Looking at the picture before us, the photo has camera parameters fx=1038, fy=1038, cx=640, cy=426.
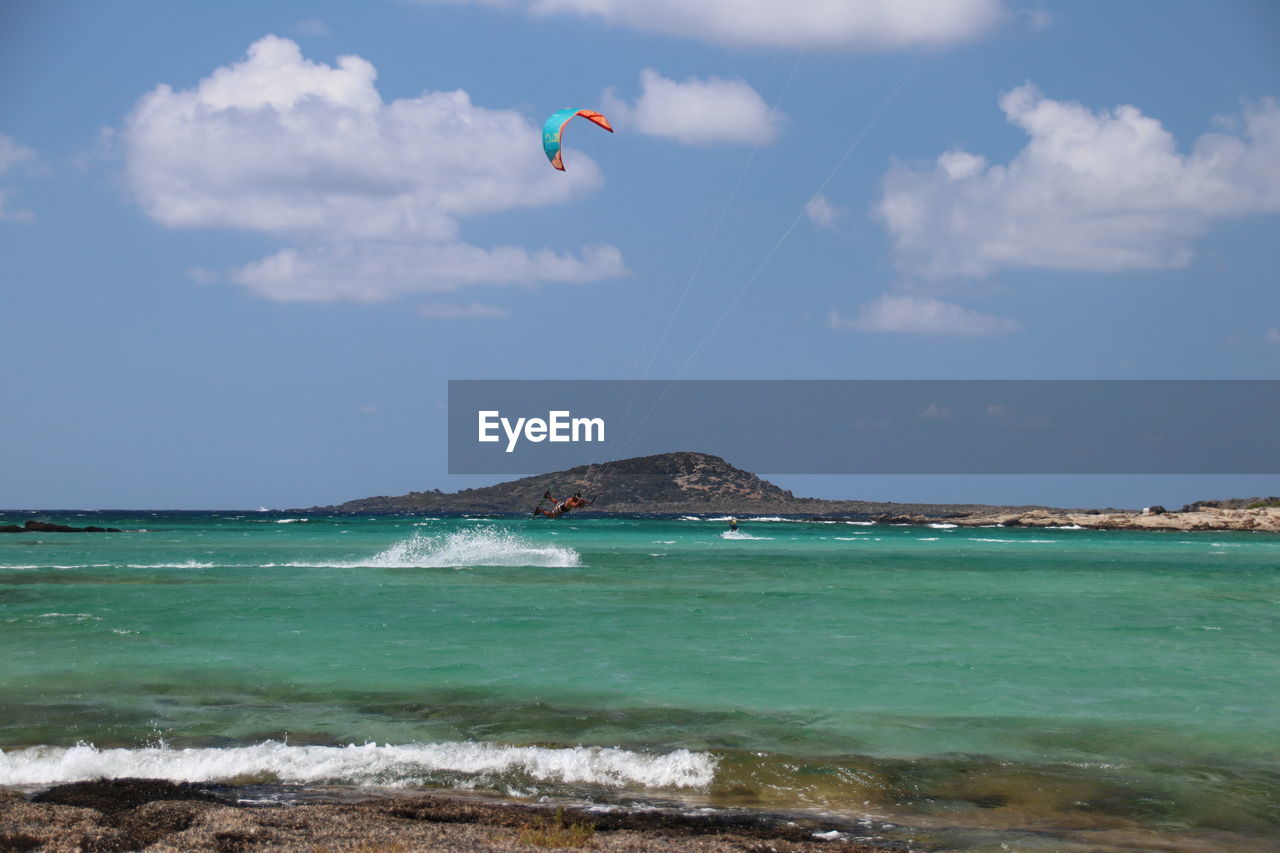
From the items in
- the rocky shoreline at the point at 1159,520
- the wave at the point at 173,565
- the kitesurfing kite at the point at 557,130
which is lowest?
the rocky shoreline at the point at 1159,520

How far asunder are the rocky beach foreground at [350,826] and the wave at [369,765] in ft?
2.00

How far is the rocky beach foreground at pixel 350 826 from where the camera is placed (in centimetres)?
701

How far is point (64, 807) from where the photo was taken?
7820 mm

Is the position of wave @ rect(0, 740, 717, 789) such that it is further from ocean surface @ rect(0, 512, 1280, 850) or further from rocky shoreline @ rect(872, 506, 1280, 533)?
rocky shoreline @ rect(872, 506, 1280, 533)

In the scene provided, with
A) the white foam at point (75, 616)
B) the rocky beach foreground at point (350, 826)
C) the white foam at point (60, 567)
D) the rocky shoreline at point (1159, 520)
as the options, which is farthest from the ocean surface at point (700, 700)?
the rocky shoreline at point (1159, 520)

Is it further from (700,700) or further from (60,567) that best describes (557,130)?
(60,567)

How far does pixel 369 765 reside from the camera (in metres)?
9.59

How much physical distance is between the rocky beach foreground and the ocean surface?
1.90ft

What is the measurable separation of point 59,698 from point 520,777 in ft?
21.3

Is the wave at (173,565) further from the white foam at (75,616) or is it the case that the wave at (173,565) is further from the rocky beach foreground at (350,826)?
the rocky beach foreground at (350,826)

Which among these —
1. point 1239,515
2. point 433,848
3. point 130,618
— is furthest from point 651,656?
point 1239,515

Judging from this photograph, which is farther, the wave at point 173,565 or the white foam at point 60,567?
the wave at point 173,565

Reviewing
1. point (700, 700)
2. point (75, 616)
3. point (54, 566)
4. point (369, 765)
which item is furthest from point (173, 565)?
point (369, 765)

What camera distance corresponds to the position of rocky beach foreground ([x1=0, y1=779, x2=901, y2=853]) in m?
7.01
